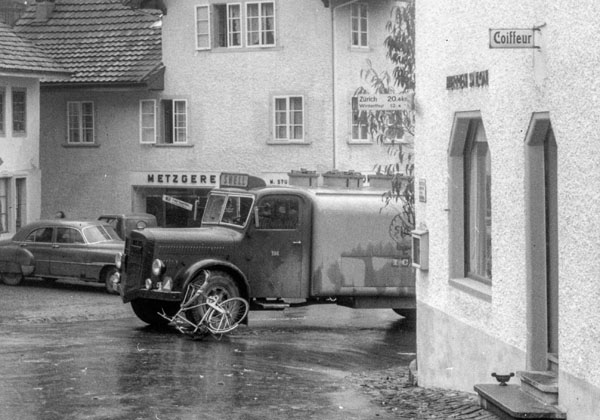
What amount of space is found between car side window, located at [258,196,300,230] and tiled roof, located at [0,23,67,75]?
Answer: 14.5m

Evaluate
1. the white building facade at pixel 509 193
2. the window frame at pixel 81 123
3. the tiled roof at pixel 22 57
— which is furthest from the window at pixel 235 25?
the white building facade at pixel 509 193

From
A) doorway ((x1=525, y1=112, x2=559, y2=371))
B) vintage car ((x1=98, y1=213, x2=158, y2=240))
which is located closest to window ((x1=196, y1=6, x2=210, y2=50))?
vintage car ((x1=98, y1=213, x2=158, y2=240))

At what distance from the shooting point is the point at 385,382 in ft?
46.8

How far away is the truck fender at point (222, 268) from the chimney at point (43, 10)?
70.8 feet

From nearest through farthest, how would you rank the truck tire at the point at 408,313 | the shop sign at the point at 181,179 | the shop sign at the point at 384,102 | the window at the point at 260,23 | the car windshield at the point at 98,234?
the shop sign at the point at 384,102 < the truck tire at the point at 408,313 < the car windshield at the point at 98,234 < the window at the point at 260,23 < the shop sign at the point at 181,179

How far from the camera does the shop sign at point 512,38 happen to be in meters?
9.41

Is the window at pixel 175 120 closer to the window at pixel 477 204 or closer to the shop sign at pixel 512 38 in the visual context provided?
the window at pixel 477 204

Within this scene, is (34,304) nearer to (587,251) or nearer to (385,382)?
(385,382)

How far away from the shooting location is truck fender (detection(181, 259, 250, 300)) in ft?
63.7

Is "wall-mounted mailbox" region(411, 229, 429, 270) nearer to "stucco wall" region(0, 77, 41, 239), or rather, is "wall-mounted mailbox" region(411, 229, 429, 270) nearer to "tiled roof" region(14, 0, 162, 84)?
"stucco wall" region(0, 77, 41, 239)

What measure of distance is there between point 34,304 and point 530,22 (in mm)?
16338

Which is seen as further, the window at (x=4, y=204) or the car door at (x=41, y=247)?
the window at (x=4, y=204)

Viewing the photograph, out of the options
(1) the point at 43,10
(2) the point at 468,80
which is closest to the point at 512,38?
(2) the point at 468,80

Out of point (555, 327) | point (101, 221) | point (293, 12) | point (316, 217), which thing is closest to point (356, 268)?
point (316, 217)
